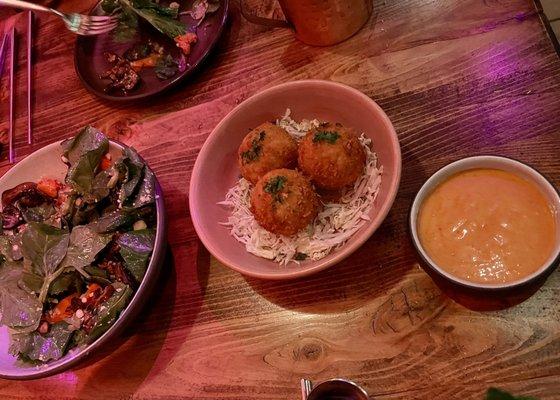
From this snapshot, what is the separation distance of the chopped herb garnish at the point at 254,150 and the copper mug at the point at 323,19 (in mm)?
546

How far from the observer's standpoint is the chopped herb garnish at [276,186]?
5.49 ft

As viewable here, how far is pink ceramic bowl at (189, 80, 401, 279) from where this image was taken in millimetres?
1650

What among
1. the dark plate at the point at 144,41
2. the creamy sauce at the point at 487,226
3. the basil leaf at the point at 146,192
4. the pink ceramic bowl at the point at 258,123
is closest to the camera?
the creamy sauce at the point at 487,226

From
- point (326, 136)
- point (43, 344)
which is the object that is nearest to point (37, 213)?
point (43, 344)

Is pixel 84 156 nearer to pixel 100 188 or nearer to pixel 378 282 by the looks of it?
pixel 100 188

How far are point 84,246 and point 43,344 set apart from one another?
35 cm

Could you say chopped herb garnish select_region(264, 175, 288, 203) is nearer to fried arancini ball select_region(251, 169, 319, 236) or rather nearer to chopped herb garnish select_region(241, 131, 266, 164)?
fried arancini ball select_region(251, 169, 319, 236)

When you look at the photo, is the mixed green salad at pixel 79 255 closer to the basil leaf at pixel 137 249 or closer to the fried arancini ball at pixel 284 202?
the basil leaf at pixel 137 249

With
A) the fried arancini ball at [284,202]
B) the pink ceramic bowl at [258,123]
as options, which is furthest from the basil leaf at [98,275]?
the fried arancini ball at [284,202]

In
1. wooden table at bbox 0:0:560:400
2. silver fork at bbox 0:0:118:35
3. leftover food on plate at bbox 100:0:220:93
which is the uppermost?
silver fork at bbox 0:0:118:35

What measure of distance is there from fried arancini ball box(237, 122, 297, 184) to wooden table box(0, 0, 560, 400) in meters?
0.38

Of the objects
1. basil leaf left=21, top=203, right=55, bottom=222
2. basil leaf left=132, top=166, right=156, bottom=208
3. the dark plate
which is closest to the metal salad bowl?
basil leaf left=132, top=166, right=156, bottom=208

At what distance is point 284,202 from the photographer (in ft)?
5.48

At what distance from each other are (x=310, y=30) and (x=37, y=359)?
1554 millimetres
